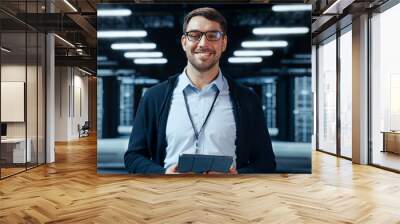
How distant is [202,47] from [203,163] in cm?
180

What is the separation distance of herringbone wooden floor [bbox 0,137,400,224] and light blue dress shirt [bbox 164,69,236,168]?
49 centimetres

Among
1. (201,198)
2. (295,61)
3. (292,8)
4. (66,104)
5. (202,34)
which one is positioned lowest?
(201,198)

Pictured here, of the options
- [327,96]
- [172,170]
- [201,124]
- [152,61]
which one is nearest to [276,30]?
[201,124]

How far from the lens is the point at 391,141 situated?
7.15 meters

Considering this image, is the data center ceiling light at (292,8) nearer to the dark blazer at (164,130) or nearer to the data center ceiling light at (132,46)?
the dark blazer at (164,130)

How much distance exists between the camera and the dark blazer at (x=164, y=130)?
6004 millimetres

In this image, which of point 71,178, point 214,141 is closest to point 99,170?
point 71,178

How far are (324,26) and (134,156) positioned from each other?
5.59 metres

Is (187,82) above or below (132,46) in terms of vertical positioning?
below

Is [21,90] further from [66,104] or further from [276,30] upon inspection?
[66,104]

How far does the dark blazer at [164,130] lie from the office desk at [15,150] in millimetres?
2225

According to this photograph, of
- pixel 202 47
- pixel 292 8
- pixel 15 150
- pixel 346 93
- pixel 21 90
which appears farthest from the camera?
pixel 346 93

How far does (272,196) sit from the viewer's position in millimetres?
4977

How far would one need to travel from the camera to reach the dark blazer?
600cm
